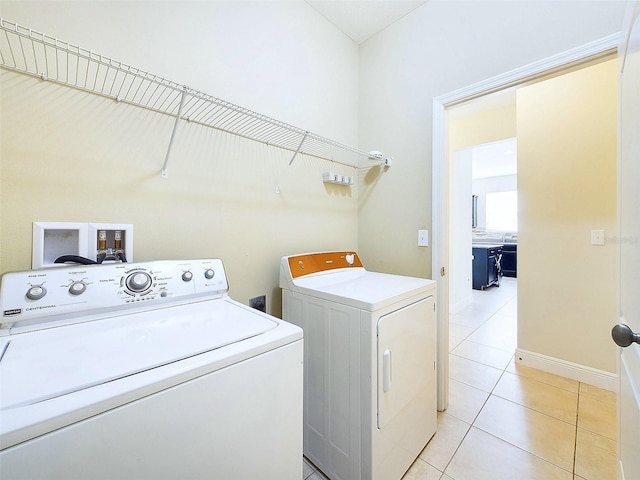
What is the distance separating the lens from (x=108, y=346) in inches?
27.9

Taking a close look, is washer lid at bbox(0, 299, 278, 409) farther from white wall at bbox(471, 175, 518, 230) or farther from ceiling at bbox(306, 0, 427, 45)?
white wall at bbox(471, 175, 518, 230)

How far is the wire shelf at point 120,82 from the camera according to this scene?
0.90m

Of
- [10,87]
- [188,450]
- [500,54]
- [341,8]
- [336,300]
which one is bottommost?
[188,450]

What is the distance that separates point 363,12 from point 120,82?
1.70 meters

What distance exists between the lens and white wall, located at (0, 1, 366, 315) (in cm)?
94

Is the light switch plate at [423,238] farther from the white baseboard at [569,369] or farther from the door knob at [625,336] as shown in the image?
the white baseboard at [569,369]

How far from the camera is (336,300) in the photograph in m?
1.23

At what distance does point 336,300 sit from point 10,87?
1.43 m

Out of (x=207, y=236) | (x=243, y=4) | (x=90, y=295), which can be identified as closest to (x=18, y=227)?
(x=90, y=295)

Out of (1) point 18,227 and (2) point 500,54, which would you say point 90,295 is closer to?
(1) point 18,227

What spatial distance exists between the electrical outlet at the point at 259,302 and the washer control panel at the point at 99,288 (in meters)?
0.40

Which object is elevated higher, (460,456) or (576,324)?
(576,324)

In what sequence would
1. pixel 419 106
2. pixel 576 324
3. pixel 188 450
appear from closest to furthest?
pixel 188 450
pixel 419 106
pixel 576 324

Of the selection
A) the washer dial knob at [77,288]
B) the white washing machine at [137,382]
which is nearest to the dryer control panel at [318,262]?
the white washing machine at [137,382]
